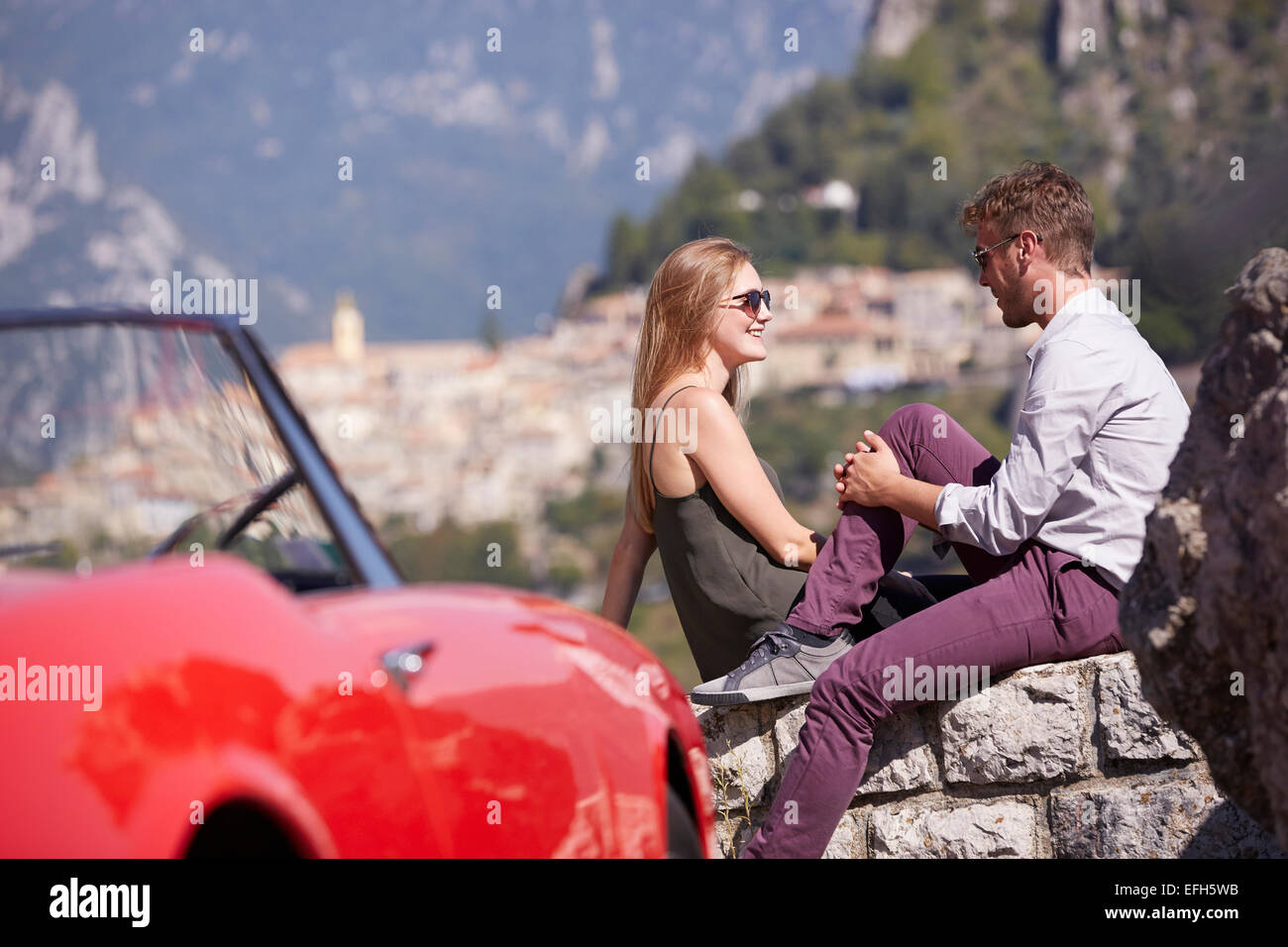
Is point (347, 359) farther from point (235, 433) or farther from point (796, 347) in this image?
point (235, 433)

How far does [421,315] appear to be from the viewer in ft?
576

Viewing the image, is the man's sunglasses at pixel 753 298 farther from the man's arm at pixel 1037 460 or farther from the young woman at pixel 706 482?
the man's arm at pixel 1037 460

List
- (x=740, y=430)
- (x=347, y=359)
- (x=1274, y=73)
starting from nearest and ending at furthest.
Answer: (x=740, y=430) < (x=1274, y=73) < (x=347, y=359)

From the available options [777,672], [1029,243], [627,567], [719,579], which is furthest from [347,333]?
[777,672]

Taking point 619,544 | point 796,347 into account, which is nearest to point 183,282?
point 619,544

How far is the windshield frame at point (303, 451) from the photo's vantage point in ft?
5.77

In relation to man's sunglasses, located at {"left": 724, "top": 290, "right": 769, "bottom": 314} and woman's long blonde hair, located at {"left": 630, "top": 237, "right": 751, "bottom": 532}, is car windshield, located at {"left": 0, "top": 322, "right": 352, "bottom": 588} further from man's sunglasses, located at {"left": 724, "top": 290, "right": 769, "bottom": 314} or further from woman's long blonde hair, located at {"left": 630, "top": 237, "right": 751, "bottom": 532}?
man's sunglasses, located at {"left": 724, "top": 290, "right": 769, "bottom": 314}

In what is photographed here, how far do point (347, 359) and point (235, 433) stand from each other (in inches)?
4715

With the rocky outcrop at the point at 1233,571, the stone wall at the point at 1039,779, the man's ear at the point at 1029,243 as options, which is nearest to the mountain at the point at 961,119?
the man's ear at the point at 1029,243

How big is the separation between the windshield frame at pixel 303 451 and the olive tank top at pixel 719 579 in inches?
56.7

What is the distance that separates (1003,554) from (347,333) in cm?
12690

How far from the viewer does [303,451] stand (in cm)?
177

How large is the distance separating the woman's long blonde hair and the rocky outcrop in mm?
1365

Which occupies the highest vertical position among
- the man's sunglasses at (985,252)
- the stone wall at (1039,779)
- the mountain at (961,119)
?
the mountain at (961,119)
